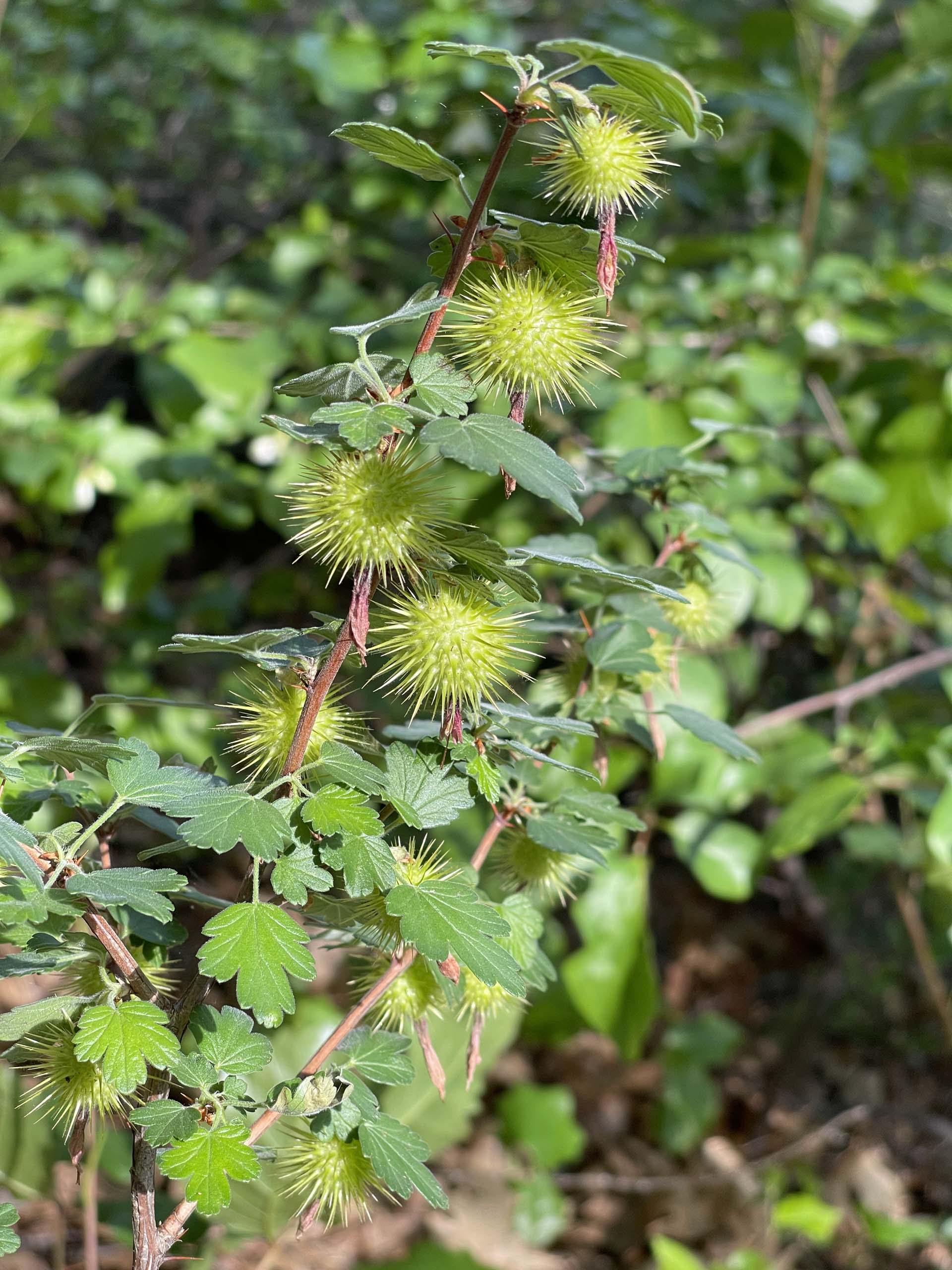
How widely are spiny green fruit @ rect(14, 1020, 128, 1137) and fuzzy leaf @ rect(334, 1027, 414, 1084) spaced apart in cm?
14

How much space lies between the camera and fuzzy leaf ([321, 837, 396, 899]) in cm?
55

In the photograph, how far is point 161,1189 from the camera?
4.98ft

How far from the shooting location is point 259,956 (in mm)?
549

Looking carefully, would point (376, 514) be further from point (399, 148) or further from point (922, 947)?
point (922, 947)

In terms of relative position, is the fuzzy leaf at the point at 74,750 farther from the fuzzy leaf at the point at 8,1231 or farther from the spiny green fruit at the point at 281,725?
the fuzzy leaf at the point at 8,1231

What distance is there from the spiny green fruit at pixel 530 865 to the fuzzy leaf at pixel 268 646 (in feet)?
0.75

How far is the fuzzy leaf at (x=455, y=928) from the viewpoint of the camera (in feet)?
1.83

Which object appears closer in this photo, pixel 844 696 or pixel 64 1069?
pixel 64 1069

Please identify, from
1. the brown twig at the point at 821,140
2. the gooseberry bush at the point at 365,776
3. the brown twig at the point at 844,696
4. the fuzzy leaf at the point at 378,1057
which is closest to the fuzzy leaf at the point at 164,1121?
the gooseberry bush at the point at 365,776

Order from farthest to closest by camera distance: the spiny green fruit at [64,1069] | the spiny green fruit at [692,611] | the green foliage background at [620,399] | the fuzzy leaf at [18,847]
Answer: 1. the green foliage background at [620,399]
2. the spiny green fruit at [692,611]
3. the spiny green fruit at [64,1069]
4. the fuzzy leaf at [18,847]

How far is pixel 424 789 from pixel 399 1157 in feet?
0.68

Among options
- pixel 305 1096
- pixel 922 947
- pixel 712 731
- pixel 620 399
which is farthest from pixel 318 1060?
pixel 922 947

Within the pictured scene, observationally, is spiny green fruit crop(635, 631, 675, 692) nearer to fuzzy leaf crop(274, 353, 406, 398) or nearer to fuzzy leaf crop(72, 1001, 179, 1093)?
fuzzy leaf crop(274, 353, 406, 398)

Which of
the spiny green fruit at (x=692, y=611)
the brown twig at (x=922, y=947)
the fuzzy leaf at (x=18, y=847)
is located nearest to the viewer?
the fuzzy leaf at (x=18, y=847)
